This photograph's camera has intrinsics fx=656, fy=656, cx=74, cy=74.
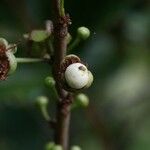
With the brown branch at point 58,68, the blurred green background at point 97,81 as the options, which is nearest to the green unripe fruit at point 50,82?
the brown branch at point 58,68

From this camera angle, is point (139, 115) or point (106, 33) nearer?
point (106, 33)

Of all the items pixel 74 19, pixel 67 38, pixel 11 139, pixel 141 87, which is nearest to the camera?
pixel 67 38

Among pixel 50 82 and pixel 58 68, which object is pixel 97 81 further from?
pixel 58 68

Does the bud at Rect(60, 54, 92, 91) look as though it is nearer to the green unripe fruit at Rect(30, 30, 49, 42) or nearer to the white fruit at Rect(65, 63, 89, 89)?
the white fruit at Rect(65, 63, 89, 89)

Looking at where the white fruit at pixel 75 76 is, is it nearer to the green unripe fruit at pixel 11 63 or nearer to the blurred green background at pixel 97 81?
the green unripe fruit at pixel 11 63

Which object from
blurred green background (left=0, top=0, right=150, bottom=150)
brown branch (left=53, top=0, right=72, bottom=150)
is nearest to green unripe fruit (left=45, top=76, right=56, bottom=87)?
brown branch (left=53, top=0, right=72, bottom=150)

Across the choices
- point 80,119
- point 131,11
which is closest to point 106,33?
point 131,11

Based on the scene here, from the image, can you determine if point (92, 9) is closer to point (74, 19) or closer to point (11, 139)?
point (74, 19)
